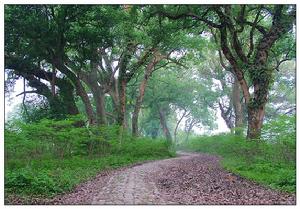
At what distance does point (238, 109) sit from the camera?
24.7m

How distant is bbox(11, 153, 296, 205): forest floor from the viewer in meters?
7.28

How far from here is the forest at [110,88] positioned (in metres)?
10.8

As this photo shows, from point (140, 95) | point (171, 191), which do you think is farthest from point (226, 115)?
point (171, 191)

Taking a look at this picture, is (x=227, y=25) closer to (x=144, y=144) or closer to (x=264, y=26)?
(x=264, y=26)

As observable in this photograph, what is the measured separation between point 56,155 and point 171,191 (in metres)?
5.60

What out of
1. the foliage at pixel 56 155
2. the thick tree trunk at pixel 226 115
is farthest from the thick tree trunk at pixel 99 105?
the thick tree trunk at pixel 226 115

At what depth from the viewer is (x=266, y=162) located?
41.4 ft

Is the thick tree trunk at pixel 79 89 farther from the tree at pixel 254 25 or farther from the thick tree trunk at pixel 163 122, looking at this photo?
the thick tree trunk at pixel 163 122

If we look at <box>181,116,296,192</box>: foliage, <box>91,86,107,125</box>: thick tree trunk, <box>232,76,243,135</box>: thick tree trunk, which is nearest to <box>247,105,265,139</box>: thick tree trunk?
<box>181,116,296,192</box>: foliage

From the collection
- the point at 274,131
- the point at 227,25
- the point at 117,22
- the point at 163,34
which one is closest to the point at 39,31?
the point at 117,22

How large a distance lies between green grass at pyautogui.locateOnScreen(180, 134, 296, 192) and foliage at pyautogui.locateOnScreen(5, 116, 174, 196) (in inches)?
172

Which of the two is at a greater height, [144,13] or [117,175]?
[144,13]

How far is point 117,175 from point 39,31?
20.4 ft

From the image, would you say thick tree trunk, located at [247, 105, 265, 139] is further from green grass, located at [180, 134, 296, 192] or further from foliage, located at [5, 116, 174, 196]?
foliage, located at [5, 116, 174, 196]
